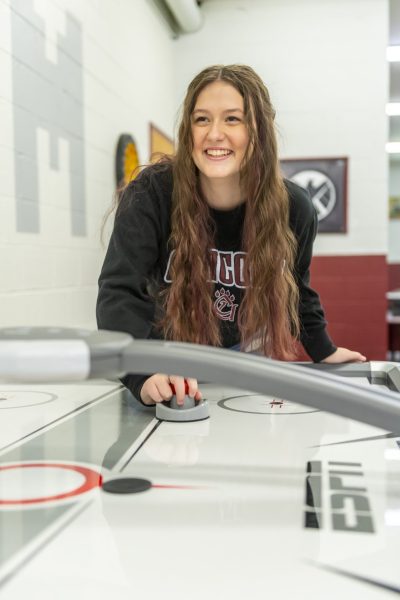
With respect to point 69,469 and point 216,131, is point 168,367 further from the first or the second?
point 216,131

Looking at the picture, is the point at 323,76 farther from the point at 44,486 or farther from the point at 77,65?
the point at 44,486

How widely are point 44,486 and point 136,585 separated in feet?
0.77

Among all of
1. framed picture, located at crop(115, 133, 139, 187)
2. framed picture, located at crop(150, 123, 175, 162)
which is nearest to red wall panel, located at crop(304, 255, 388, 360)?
framed picture, located at crop(150, 123, 175, 162)

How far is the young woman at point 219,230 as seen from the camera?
→ 135cm

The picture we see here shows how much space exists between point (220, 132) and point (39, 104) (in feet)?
3.90

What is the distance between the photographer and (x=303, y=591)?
0.44m

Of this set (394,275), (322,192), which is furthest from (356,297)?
(394,275)

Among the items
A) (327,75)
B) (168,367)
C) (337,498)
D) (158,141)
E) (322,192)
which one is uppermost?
(327,75)

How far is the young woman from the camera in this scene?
135cm

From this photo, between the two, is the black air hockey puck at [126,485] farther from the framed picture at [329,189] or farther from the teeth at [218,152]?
the framed picture at [329,189]

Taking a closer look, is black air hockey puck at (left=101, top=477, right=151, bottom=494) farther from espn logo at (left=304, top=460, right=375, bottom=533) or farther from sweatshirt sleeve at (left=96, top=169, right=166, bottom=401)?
sweatshirt sleeve at (left=96, top=169, right=166, bottom=401)

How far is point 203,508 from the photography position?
59cm

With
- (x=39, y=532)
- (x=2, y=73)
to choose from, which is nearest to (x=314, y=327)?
(x=39, y=532)

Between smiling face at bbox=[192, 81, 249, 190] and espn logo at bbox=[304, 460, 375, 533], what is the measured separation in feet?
2.69
